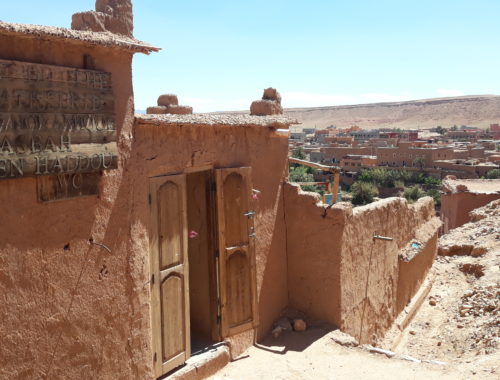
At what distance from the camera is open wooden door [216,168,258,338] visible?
6.03 m

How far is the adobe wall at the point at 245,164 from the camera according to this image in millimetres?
4922

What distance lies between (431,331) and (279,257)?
161 inches

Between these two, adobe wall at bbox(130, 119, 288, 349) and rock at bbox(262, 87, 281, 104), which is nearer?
adobe wall at bbox(130, 119, 288, 349)

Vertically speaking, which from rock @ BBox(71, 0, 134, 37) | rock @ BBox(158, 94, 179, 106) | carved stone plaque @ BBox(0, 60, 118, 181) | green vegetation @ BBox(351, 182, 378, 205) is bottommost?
green vegetation @ BBox(351, 182, 378, 205)

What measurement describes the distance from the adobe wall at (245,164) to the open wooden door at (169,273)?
0.45 feet

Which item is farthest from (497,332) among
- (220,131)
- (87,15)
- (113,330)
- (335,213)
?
(87,15)

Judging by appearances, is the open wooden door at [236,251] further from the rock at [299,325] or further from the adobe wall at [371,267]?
the adobe wall at [371,267]

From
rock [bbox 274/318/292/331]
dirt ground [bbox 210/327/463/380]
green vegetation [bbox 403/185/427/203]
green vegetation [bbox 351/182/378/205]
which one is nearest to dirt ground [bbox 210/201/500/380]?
dirt ground [bbox 210/327/463/380]

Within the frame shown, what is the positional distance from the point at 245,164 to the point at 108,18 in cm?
259

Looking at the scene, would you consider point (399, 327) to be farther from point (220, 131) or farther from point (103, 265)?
point (103, 265)

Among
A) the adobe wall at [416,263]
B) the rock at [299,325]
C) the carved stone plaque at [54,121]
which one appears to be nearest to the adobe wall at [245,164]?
the rock at [299,325]

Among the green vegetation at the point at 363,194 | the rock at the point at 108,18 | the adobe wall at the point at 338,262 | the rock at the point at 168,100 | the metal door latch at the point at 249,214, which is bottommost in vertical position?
the green vegetation at the point at 363,194

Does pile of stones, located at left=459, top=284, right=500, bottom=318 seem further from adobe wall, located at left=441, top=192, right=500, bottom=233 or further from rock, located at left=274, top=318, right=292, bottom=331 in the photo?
adobe wall, located at left=441, top=192, right=500, bottom=233

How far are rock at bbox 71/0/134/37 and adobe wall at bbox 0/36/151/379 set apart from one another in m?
0.24
